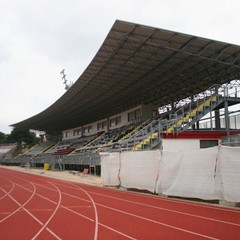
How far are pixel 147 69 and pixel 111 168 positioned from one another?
1187 cm

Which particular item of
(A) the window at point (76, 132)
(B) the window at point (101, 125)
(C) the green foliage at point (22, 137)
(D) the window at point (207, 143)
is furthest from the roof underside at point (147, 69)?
(C) the green foliage at point (22, 137)

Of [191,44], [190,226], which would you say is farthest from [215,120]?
[190,226]

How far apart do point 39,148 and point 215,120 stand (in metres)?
53.1

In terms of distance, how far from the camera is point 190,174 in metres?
13.0

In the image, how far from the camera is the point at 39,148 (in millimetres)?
74125

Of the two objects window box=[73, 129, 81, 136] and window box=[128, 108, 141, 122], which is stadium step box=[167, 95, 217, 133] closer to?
window box=[128, 108, 141, 122]

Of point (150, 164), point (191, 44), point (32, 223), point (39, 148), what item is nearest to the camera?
point (32, 223)

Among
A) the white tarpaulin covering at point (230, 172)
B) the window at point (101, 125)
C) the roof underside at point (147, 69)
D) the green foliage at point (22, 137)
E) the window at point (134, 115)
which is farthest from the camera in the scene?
the green foliage at point (22, 137)

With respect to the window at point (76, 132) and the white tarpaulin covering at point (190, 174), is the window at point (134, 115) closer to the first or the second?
the window at point (76, 132)

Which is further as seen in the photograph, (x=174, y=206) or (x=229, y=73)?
(x=229, y=73)

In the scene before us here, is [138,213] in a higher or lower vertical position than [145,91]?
lower

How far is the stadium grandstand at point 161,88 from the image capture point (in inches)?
899

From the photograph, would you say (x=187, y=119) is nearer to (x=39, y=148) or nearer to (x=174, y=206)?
(x=174, y=206)

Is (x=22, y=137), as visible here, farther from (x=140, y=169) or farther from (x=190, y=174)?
(x=190, y=174)
